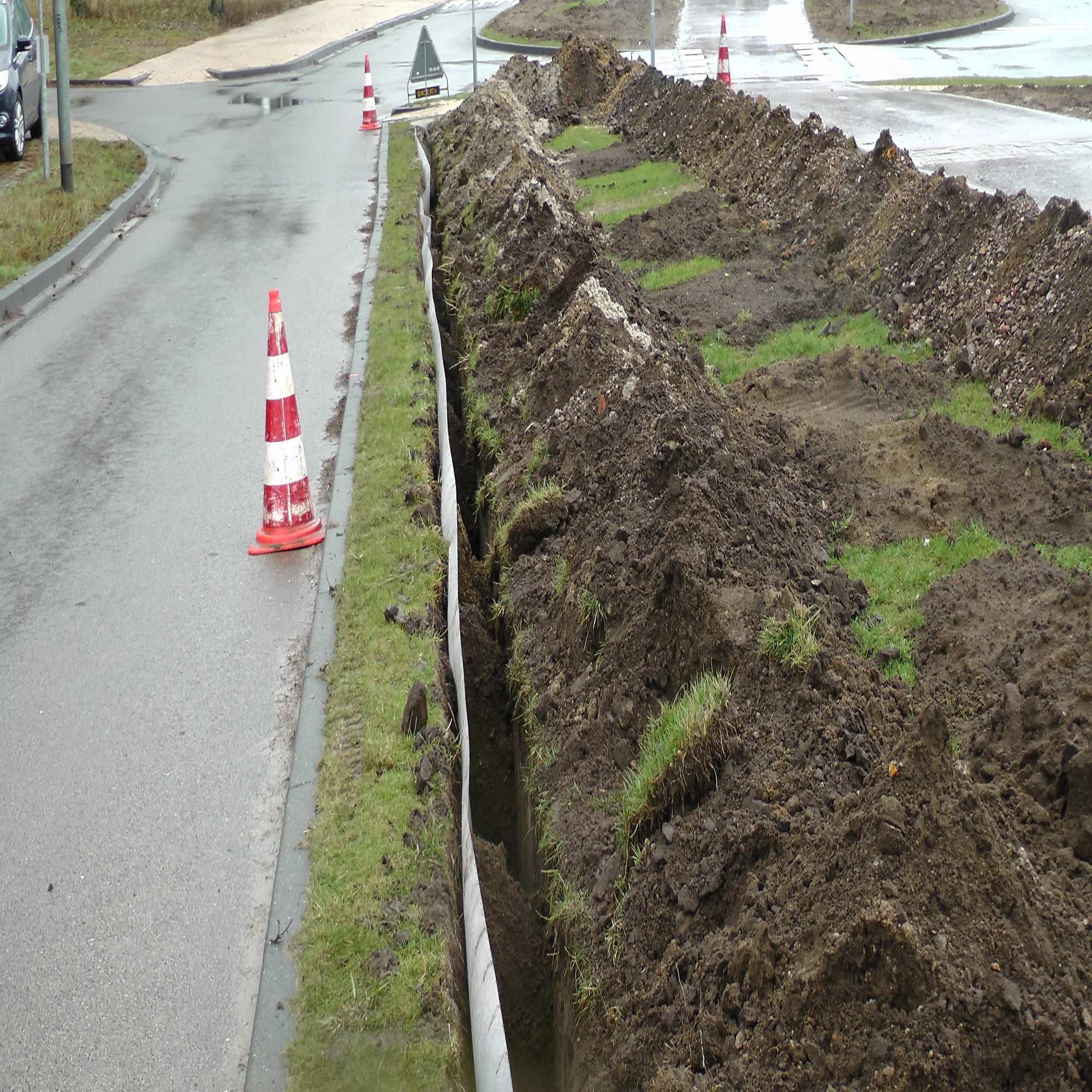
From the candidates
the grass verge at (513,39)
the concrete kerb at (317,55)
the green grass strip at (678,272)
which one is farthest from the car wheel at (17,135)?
the grass verge at (513,39)

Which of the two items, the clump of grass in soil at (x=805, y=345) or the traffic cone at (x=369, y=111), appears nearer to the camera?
the clump of grass in soil at (x=805, y=345)

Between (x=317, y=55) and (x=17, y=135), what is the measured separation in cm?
1614

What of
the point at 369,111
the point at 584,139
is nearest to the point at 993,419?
the point at 584,139

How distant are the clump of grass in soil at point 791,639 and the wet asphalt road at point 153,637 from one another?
6.47ft

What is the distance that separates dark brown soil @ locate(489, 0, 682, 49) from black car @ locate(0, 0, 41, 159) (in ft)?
48.6

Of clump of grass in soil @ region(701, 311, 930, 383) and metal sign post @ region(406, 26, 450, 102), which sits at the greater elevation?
metal sign post @ region(406, 26, 450, 102)

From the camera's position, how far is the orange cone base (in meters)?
7.23

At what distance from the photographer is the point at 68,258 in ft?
46.6

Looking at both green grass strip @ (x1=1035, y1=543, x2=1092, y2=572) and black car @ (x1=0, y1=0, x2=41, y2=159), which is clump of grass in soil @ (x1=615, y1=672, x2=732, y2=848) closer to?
green grass strip @ (x1=1035, y1=543, x2=1092, y2=572)

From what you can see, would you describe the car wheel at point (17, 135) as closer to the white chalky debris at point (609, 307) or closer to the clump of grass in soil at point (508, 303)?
the clump of grass in soil at point (508, 303)

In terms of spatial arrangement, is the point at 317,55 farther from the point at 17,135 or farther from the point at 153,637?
the point at 153,637

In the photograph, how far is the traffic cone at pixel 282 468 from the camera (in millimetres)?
7250

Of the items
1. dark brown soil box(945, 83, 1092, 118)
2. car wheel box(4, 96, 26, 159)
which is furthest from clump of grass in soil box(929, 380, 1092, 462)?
car wheel box(4, 96, 26, 159)

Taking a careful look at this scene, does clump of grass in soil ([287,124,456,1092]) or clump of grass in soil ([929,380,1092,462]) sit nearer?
clump of grass in soil ([287,124,456,1092])
